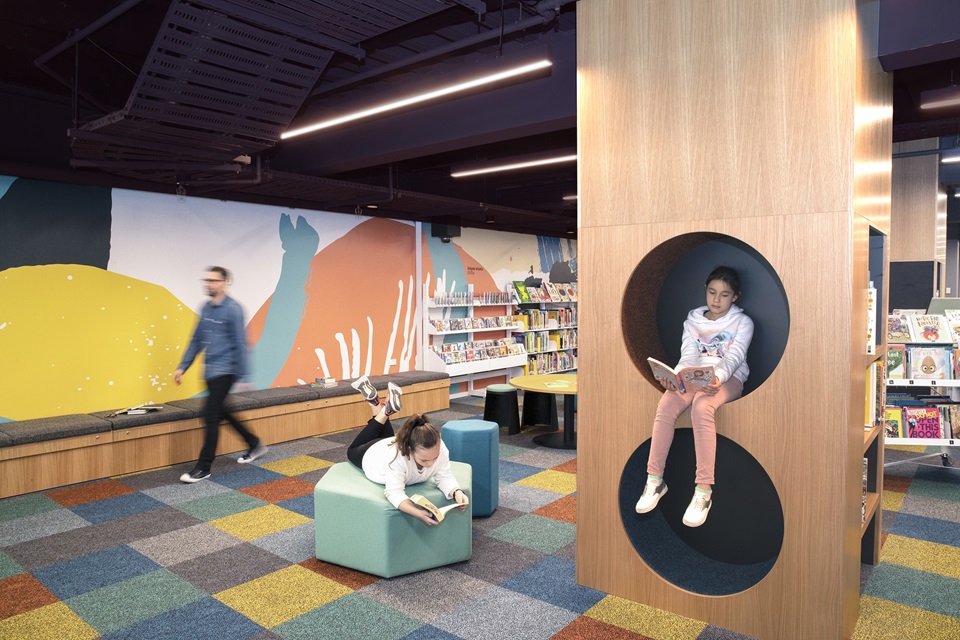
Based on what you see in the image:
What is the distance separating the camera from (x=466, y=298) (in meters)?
10.7

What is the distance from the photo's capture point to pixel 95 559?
4.19 meters

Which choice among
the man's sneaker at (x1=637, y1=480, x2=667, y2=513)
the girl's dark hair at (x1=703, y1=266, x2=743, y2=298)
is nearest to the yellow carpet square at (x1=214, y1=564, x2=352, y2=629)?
the man's sneaker at (x1=637, y1=480, x2=667, y2=513)

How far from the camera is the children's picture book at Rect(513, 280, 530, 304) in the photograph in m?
12.1

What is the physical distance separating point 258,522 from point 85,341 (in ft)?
9.95

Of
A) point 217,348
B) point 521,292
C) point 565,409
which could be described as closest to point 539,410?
point 565,409

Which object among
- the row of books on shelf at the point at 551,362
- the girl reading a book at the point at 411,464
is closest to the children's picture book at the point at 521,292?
the row of books on shelf at the point at 551,362

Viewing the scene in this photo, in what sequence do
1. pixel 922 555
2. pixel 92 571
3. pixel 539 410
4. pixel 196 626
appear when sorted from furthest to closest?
pixel 539 410 → pixel 922 555 → pixel 92 571 → pixel 196 626

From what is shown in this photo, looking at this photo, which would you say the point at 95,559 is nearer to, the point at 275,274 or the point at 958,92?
the point at 275,274

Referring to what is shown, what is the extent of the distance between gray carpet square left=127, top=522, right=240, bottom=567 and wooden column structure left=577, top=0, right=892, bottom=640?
254 centimetres

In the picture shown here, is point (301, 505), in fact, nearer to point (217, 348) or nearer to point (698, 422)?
point (217, 348)

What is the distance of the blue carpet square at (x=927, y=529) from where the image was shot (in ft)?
14.9

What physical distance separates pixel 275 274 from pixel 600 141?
5.61 m

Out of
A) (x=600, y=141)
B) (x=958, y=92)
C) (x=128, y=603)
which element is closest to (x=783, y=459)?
(x=600, y=141)

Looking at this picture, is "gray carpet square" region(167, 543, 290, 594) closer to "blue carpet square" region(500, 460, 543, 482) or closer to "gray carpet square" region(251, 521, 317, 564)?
"gray carpet square" region(251, 521, 317, 564)
